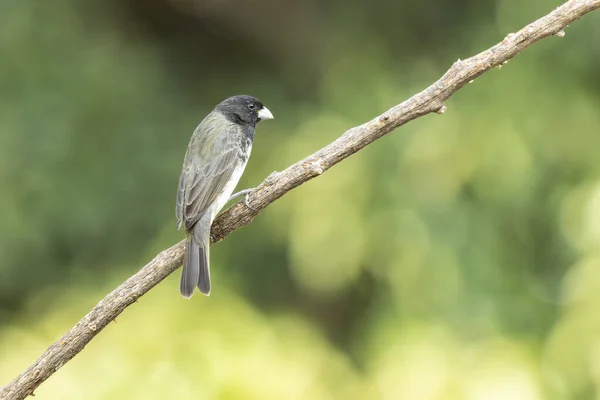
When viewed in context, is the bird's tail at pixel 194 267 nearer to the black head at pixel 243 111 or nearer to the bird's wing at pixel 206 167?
the bird's wing at pixel 206 167

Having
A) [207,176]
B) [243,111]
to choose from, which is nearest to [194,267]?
[207,176]

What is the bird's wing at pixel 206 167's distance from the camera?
3.74 metres

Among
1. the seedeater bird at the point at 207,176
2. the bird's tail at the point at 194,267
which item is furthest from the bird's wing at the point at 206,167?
the bird's tail at the point at 194,267

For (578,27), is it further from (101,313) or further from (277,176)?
(101,313)

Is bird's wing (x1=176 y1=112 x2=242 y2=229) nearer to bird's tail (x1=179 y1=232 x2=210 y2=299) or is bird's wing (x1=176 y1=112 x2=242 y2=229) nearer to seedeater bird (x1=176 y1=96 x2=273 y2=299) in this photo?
seedeater bird (x1=176 y1=96 x2=273 y2=299)

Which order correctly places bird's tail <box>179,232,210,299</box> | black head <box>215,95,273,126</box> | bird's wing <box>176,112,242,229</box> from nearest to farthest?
1. bird's tail <box>179,232,210,299</box>
2. bird's wing <box>176,112,242,229</box>
3. black head <box>215,95,273,126</box>

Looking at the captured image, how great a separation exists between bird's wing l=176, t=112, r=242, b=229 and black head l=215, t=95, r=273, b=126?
0.46 feet

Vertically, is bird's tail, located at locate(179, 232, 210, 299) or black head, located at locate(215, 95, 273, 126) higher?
black head, located at locate(215, 95, 273, 126)

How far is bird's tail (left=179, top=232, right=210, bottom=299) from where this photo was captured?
3.52 m

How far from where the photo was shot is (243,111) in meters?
4.44

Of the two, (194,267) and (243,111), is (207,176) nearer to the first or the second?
(194,267)

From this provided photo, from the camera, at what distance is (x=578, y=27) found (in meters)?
5.72

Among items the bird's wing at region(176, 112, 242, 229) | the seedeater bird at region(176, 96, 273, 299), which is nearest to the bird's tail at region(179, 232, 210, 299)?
the seedeater bird at region(176, 96, 273, 299)

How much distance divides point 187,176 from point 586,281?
2.58 metres
